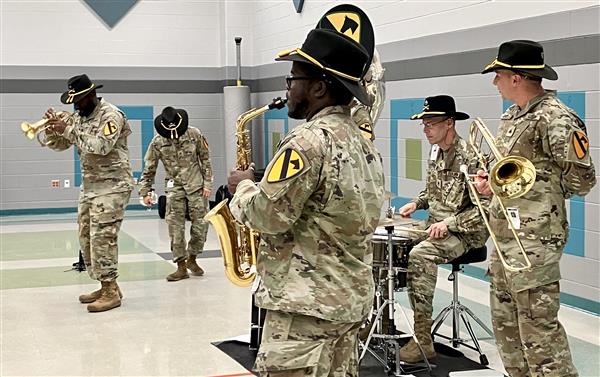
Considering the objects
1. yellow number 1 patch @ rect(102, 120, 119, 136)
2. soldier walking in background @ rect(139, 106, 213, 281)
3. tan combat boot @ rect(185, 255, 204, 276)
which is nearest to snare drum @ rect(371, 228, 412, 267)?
yellow number 1 patch @ rect(102, 120, 119, 136)

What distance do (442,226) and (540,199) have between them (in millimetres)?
1589

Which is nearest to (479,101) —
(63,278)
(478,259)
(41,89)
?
(478,259)

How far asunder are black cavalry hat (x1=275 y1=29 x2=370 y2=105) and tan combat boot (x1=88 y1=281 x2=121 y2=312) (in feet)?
16.1

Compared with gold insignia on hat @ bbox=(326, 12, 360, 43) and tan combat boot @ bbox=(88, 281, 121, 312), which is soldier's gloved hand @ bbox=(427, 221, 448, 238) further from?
tan combat boot @ bbox=(88, 281, 121, 312)

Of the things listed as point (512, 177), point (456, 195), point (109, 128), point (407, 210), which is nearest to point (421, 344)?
point (407, 210)

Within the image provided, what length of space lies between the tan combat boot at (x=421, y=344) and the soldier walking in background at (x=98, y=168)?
2.91 meters

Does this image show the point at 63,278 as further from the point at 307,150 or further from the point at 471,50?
the point at 307,150

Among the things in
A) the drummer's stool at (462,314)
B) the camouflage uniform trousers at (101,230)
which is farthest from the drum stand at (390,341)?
the camouflage uniform trousers at (101,230)

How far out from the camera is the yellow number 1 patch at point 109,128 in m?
7.07

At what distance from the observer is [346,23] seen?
375 cm

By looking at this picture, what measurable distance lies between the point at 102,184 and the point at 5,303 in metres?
1.51

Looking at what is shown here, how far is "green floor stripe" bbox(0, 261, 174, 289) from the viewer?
864cm

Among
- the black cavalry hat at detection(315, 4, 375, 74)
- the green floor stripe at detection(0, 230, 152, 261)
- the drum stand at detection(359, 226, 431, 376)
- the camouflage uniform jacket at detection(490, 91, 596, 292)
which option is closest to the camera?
the black cavalry hat at detection(315, 4, 375, 74)

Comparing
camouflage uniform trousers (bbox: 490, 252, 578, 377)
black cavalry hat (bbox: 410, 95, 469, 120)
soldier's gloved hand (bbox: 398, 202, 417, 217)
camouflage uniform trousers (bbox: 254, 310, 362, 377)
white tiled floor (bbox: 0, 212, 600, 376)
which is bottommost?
white tiled floor (bbox: 0, 212, 600, 376)
